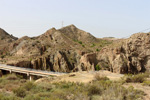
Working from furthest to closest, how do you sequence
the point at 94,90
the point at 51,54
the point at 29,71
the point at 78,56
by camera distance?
the point at 78,56 < the point at 51,54 < the point at 29,71 < the point at 94,90

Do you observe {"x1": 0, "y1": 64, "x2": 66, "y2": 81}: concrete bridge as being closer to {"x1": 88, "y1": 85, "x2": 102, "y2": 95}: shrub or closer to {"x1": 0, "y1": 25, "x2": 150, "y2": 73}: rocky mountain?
{"x1": 0, "y1": 25, "x2": 150, "y2": 73}: rocky mountain

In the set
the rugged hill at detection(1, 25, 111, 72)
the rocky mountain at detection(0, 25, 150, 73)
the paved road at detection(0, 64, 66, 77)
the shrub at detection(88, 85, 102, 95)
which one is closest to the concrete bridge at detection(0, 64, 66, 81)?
the paved road at detection(0, 64, 66, 77)

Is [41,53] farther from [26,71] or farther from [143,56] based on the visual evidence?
[143,56]

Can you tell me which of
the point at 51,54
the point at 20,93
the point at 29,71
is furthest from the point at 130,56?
the point at 20,93

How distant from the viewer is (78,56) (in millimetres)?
44344

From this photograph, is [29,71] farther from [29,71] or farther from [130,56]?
[130,56]

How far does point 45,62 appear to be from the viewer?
135 ft

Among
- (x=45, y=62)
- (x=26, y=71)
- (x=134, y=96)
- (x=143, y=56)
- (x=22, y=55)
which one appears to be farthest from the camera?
(x=22, y=55)

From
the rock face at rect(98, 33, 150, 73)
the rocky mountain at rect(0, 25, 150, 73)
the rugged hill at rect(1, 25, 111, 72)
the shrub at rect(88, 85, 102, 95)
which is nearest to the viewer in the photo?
the shrub at rect(88, 85, 102, 95)

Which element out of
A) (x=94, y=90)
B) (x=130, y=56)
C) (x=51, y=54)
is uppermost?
(x=51, y=54)

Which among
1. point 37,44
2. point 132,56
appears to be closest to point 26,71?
point 37,44

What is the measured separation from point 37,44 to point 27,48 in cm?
332

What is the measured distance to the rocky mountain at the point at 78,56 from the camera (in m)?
36.3

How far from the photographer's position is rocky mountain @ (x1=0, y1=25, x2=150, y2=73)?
3633 cm
